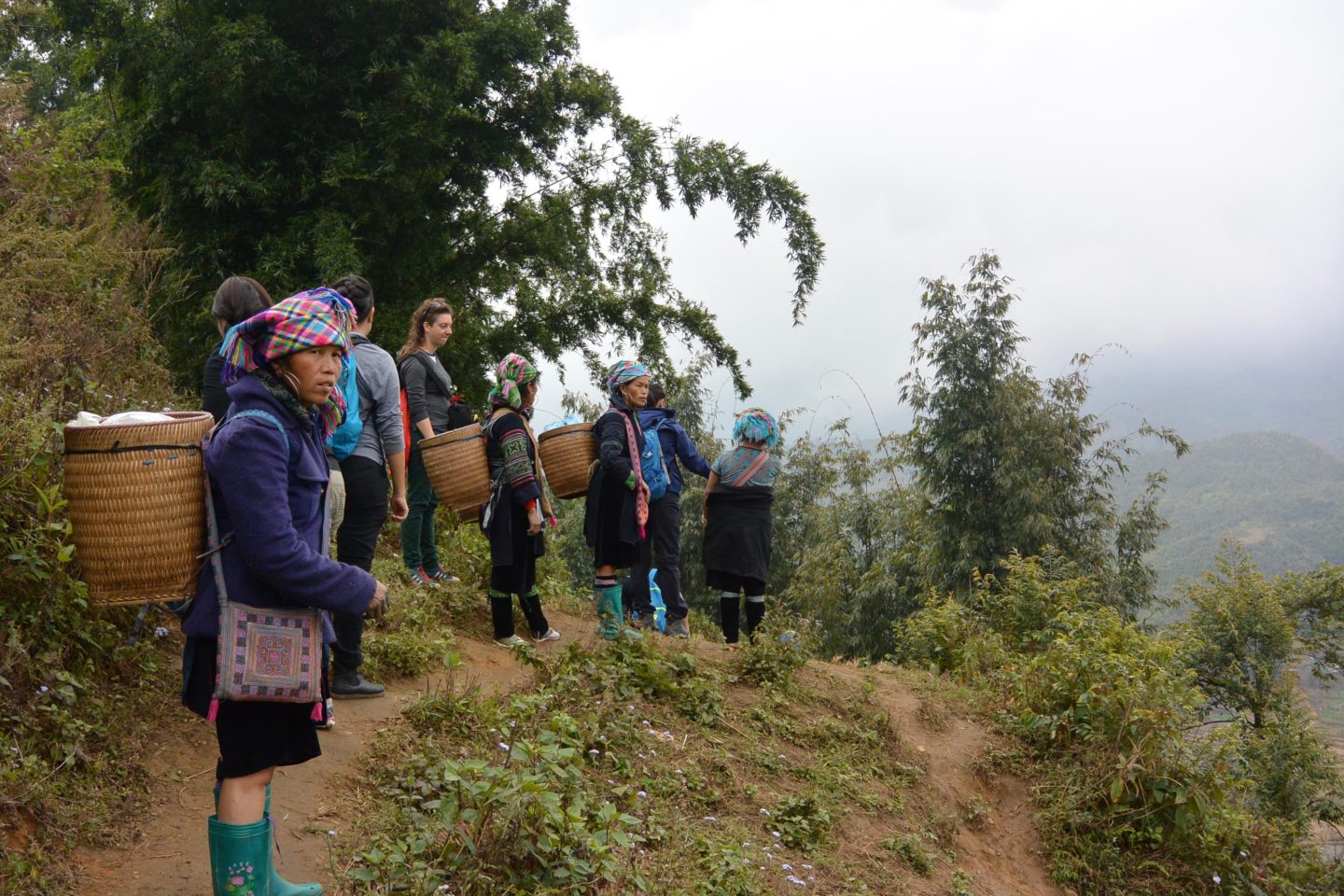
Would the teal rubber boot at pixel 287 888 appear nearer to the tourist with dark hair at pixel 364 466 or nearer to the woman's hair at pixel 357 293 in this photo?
the tourist with dark hair at pixel 364 466

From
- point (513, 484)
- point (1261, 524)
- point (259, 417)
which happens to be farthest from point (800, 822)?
point (1261, 524)

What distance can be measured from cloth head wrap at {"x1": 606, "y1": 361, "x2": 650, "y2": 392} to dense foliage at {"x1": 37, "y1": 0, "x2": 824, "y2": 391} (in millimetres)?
4231

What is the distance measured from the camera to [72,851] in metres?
3.36

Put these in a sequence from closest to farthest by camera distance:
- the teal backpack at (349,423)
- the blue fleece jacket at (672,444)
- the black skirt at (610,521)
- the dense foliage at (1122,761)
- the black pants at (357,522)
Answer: the teal backpack at (349,423)
the black pants at (357,522)
the dense foliage at (1122,761)
the black skirt at (610,521)
the blue fleece jacket at (672,444)

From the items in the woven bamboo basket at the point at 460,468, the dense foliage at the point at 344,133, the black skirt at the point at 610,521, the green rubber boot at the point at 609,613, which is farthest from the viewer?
the dense foliage at the point at 344,133

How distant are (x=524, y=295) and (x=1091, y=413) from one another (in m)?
14.0

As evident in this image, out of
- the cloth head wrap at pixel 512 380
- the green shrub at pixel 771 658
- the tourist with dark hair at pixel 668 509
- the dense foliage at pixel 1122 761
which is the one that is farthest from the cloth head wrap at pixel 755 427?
the dense foliage at pixel 1122 761

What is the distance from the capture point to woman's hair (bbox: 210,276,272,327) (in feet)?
12.8

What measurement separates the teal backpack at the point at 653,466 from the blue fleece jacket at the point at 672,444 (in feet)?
0.23

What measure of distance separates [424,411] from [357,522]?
6.96ft

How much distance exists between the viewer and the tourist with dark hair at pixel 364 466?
4797 mm

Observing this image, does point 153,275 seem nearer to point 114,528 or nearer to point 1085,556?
point 114,528

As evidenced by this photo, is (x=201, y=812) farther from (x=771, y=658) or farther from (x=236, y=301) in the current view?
(x=771, y=658)

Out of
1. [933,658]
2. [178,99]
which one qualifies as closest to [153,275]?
[178,99]
